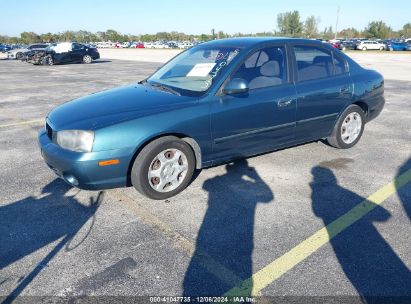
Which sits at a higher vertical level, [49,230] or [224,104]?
[224,104]

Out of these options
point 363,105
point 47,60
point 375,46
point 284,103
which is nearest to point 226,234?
point 284,103

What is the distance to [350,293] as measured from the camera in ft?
8.06

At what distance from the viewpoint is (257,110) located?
13.8 feet

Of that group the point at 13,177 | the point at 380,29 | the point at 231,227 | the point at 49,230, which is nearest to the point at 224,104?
the point at 231,227

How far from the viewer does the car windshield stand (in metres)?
4.12

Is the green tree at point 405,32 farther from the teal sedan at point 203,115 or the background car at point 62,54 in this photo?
the teal sedan at point 203,115

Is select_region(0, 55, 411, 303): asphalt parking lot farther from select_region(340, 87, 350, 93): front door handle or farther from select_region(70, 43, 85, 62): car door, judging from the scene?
select_region(70, 43, 85, 62): car door

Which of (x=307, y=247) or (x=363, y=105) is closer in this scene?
(x=307, y=247)

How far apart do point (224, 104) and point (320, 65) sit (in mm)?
1799

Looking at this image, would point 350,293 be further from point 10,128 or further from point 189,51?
point 10,128

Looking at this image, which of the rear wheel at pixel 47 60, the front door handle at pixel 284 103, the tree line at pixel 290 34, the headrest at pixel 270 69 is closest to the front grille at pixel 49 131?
the headrest at pixel 270 69

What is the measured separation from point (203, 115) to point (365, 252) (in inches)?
79.7

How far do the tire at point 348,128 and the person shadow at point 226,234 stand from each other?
1553 millimetres

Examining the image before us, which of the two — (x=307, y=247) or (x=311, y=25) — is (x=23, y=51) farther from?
(x=311, y=25)
